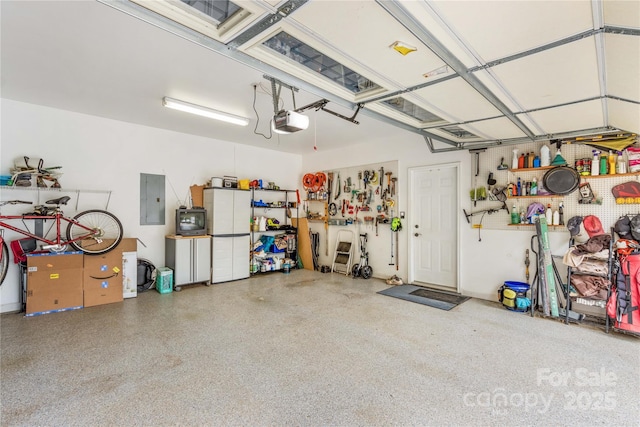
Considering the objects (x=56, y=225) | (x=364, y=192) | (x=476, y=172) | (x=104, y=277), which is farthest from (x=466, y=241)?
(x=56, y=225)

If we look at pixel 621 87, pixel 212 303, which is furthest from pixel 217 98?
pixel 621 87

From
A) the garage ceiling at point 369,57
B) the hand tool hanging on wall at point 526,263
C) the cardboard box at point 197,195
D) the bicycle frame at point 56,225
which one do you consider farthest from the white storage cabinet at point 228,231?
the hand tool hanging on wall at point 526,263

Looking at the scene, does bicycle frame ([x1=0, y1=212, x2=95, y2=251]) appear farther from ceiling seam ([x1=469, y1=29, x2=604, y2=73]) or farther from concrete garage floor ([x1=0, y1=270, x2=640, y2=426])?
ceiling seam ([x1=469, y1=29, x2=604, y2=73])

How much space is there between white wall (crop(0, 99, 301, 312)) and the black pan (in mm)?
5569

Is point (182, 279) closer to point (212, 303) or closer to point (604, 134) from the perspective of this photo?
point (212, 303)

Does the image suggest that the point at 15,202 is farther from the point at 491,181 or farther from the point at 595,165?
the point at 595,165

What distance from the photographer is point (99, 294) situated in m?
4.38

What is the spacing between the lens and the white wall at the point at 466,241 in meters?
4.46

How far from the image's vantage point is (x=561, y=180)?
13.3 feet

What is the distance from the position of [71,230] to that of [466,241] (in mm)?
6269

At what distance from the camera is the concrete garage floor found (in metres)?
2.06

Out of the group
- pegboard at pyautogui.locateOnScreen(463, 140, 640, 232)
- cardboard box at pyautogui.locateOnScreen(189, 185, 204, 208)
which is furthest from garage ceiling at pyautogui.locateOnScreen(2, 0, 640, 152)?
cardboard box at pyautogui.locateOnScreen(189, 185, 204, 208)

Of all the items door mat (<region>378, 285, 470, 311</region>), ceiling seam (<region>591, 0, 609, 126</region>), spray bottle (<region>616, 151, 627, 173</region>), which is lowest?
door mat (<region>378, 285, 470, 311</region>)

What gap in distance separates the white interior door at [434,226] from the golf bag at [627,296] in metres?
2.02
